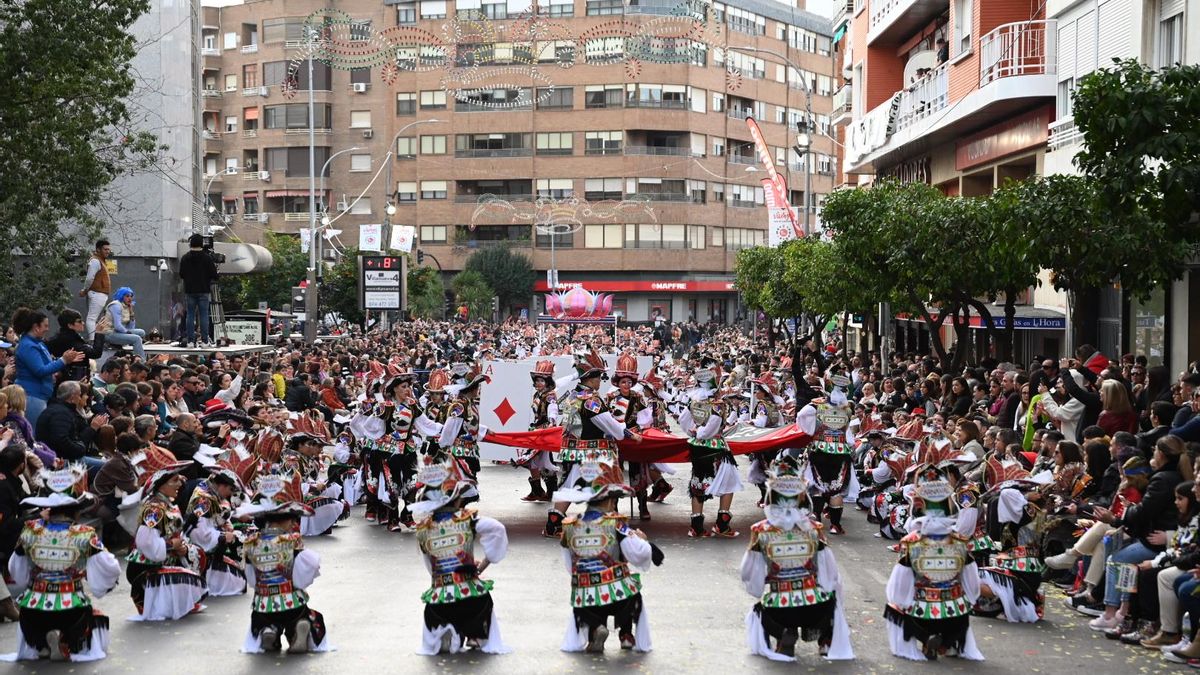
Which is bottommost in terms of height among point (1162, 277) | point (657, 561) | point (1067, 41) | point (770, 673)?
point (770, 673)

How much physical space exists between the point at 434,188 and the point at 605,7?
15746 millimetres

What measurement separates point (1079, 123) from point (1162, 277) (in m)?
5.82

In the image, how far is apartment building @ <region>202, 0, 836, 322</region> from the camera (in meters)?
91.9

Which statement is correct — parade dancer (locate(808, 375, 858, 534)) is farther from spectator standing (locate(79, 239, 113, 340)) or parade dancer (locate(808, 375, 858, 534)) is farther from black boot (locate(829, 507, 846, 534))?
spectator standing (locate(79, 239, 113, 340))

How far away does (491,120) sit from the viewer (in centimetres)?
9338

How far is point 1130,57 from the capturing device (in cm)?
2272

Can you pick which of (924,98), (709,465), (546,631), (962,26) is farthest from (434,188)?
(546,631)

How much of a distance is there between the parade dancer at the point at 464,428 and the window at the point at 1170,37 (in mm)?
12712

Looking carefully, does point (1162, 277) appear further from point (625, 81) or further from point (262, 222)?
point (262, 222)

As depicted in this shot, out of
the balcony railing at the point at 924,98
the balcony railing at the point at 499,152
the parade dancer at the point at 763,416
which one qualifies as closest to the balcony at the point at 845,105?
the balcony railing at the point at 924,98

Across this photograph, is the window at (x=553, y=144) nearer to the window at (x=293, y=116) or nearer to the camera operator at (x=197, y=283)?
the window at (x=293, y=116)

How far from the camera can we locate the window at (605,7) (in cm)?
9188

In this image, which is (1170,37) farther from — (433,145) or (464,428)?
(433,145)

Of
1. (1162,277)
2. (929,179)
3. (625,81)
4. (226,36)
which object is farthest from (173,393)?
(226,36)
